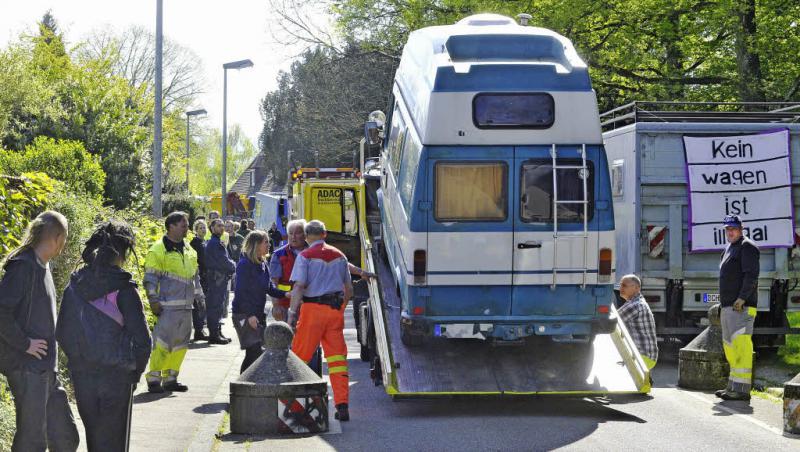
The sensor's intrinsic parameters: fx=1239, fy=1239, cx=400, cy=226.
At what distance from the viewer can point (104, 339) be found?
275 inches

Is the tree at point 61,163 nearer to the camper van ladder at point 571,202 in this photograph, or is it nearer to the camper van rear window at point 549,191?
the camper van rear window at point 549,191

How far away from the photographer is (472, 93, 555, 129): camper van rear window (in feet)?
36.9

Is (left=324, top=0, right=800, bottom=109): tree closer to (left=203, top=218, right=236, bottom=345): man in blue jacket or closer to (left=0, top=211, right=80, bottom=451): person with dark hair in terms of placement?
(left=203, top=218, right=236, bottom=345): man in blue jacket

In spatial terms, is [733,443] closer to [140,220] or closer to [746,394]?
[746,394]

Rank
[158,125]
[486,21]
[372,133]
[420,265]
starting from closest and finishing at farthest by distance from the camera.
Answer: [420,265], [486,21], [372,133], [158,125]

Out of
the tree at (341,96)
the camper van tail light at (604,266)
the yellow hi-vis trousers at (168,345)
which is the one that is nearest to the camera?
the camper van tail light at (604,266)

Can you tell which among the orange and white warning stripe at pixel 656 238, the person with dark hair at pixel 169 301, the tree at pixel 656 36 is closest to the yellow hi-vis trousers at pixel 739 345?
the orange and white warning stripe at pixel 656 238

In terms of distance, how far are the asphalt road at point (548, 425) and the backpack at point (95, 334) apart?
247 cm

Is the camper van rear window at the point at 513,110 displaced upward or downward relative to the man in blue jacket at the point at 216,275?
upward

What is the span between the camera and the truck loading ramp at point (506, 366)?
11117 mm

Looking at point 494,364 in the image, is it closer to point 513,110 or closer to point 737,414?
point 737,414

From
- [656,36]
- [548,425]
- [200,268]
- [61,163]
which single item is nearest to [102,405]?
[548,425]

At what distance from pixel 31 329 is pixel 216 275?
10.1 metres

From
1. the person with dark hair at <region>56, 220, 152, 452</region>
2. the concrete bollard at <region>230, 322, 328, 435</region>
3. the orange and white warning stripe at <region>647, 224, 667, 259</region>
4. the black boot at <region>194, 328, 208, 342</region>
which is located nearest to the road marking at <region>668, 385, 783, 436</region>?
the orange and white warning stripe at <region>647, 224, 667, 259</region>
